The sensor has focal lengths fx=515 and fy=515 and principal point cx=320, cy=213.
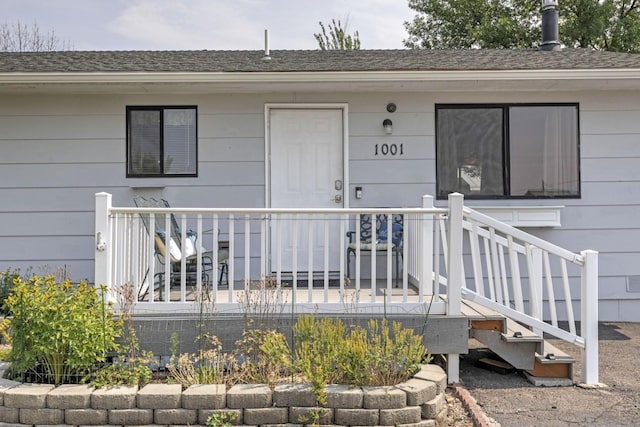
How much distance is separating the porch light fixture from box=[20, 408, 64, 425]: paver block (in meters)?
4.07

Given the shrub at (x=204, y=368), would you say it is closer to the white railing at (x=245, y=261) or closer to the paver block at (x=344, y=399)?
the white railing at (x=245, y=261)

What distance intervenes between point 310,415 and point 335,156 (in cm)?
334

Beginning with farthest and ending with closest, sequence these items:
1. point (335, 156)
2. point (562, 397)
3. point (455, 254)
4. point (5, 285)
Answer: point (335, 156)
point (5, 285)
point (455, 254)
point (562, 397)

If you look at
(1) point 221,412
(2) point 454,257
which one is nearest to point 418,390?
(2) point 454,257

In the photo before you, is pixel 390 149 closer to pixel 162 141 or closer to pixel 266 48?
pixel 266 48

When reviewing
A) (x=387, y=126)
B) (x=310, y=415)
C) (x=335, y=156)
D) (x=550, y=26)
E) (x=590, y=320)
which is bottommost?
(x=310, y=415)

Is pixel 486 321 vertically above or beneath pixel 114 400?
above

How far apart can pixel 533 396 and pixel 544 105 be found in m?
3.42

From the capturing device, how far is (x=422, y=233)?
12.9ft

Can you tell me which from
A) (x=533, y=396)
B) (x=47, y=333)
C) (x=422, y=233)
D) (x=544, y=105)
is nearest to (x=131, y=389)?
(x=47, y=333)

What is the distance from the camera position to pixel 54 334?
3.06 meters

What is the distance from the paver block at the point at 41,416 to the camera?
294 cm

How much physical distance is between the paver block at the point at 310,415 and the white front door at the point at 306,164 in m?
2.81

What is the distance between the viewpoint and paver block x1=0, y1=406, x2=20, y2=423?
296 cm
